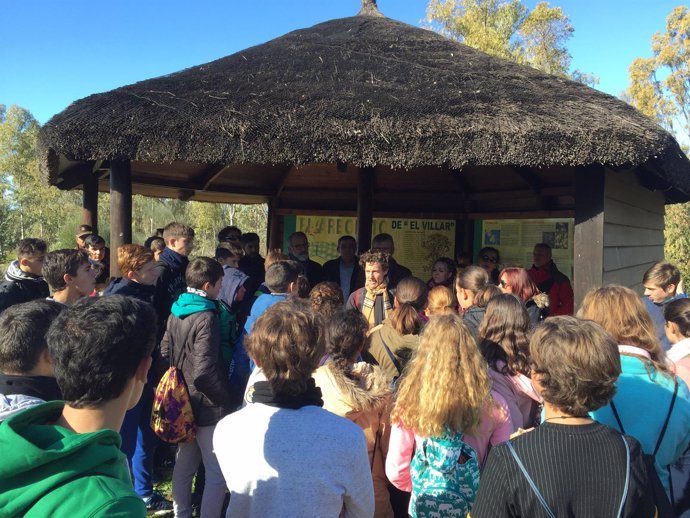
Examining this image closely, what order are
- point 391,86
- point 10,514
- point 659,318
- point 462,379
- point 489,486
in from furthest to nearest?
point 391,86 < point 659,318 < point 462,379 < point 489,486 < point 10,514

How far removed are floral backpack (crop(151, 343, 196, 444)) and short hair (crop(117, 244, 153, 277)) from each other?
85cm

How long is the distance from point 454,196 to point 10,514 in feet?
25.9

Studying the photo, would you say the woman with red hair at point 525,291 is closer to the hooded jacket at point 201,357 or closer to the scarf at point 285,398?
the hooded jacket at point 201,357

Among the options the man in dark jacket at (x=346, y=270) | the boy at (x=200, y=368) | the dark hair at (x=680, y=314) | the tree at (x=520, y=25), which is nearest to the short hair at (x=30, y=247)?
the boy at (x=200, y=368)

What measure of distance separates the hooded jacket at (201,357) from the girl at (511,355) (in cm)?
155

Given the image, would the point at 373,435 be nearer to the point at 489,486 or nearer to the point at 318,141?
the point at 489,486

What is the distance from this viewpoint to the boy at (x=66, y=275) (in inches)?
121

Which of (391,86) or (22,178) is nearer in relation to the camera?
(391,86)

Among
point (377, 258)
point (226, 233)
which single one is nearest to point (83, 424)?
point (377, 258)

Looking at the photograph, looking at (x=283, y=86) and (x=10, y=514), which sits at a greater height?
(x=283, y=86)

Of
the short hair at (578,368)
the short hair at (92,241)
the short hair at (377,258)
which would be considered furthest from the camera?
the short hair at (92,241)

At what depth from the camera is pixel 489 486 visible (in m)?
1.53

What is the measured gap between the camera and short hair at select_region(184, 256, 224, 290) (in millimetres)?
3139

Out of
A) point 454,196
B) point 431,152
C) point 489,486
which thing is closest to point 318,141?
point 431,152
